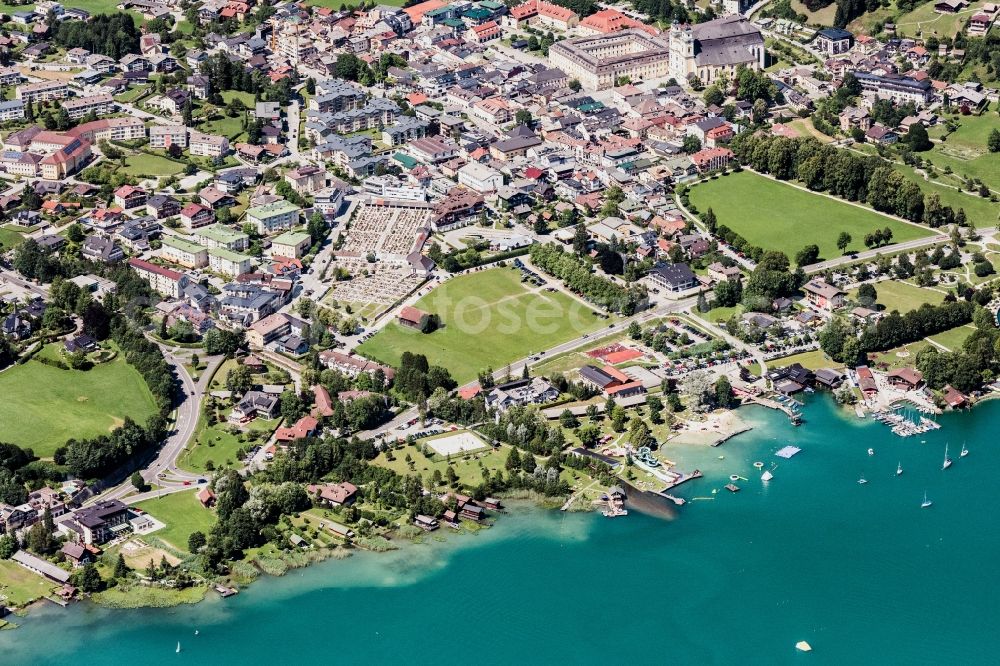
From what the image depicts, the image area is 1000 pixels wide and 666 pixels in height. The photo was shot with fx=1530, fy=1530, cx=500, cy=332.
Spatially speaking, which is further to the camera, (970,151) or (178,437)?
(970,151)

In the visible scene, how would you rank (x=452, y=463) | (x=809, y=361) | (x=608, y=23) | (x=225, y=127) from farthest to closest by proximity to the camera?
(x=608, y=23) < (x=225, y=127) < (x=809, y=361) < (x=452, y=463)

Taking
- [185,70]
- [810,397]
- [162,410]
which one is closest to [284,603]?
[162,410]

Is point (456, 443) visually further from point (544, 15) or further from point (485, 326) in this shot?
point (544, 15)

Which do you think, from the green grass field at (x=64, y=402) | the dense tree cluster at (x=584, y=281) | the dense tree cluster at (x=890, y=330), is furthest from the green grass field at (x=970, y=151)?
the green grass field at (x=64, y=402)

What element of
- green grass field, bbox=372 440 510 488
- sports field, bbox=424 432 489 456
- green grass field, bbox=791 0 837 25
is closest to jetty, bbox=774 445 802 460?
green grass field, bbox=372 440 510 488

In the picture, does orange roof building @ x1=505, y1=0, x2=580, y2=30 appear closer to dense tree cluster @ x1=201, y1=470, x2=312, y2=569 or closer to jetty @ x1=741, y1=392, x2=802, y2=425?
jetty @ x1=741, y1=392, x2=802, y2=425

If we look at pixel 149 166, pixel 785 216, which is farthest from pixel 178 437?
pixel 785 216

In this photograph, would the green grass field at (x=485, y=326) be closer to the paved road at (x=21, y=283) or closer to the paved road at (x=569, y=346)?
the paved road at (x=569, y=346)
